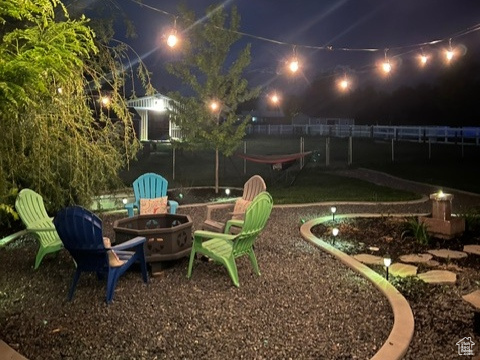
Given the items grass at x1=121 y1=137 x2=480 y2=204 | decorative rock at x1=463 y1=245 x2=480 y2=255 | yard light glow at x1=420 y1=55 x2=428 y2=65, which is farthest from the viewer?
grass at x1=121 y1=137 x2=480 y2=204

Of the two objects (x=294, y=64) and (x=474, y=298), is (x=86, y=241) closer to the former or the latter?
(x=474, y=298)

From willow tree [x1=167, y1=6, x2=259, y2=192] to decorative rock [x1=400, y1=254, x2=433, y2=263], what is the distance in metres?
6.07

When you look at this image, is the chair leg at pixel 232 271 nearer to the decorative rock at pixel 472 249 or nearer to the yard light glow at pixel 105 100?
the yard light glow at pixel 105 100

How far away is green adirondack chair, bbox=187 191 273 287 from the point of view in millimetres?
4637

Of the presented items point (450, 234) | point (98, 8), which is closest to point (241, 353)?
point (450, 234)

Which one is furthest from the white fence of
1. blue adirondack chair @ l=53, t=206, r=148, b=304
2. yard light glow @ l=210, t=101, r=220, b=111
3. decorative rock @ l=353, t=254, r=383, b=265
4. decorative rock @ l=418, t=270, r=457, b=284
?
blue adirondack chair @ l=53, t=206, r=148, b=304

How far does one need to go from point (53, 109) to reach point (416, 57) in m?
8.28

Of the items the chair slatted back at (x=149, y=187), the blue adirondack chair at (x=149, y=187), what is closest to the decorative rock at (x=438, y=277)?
the blue adirondack chair at (x=149, y=187)

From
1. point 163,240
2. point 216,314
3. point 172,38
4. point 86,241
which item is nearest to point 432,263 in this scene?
point 216,314

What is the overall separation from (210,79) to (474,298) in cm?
830

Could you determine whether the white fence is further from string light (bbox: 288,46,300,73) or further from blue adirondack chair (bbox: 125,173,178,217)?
blue adirondack chair (bbox: 125,173,178,217)

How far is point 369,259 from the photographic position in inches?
217

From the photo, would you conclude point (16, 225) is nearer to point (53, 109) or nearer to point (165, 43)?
point (53, 109)

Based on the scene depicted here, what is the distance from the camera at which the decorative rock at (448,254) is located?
5578 millimetres
